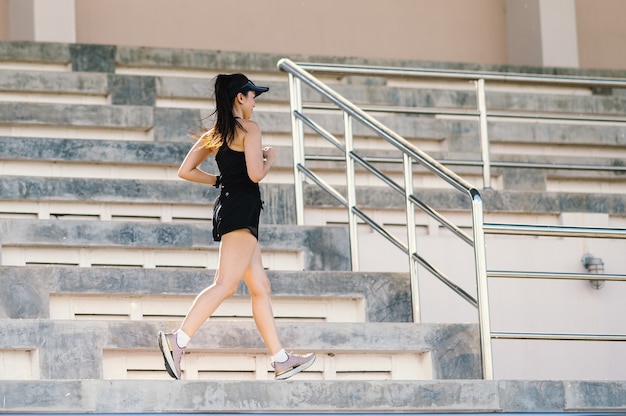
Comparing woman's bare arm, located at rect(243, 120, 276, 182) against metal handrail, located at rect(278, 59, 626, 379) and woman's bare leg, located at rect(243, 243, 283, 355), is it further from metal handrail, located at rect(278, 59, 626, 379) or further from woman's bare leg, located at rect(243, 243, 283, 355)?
metal handrail, located at rect(278, 59, 626, 379)

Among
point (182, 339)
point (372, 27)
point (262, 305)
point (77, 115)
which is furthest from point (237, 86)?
point (372, 27)

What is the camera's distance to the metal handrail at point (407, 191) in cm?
719

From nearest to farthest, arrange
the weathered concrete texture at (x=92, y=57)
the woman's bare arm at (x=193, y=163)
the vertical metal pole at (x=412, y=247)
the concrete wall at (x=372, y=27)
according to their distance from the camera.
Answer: the woman's bare arm at (x=193, y=163) → the vertical metal pole at (x=412, y=247) → the weathered concrete texture at (x=92, y=57) → the concrete wall at (x=372, y=27)

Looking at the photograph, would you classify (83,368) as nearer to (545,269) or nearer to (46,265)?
(46,265)

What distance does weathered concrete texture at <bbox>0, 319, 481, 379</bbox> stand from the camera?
264 inches

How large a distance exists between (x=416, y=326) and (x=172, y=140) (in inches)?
114

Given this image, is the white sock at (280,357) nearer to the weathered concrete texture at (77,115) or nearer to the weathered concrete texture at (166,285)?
the weathered concrete texture at (166,285)

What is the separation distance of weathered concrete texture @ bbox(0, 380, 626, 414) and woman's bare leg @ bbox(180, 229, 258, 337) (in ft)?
1.73

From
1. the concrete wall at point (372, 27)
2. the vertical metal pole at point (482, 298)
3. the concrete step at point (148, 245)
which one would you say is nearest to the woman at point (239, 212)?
the vertical metal pole at point (482, 298)

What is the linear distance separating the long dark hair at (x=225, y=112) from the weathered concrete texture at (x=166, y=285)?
992mm

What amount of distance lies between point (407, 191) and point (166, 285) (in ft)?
4.80

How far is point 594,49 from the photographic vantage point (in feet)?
47.2

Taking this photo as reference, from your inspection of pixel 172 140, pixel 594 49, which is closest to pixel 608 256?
pixel 172 140

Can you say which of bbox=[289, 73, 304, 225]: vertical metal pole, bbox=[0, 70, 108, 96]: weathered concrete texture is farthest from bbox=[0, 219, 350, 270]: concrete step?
bbox=[0, 70, 108, 96]: weathered concrete texture
